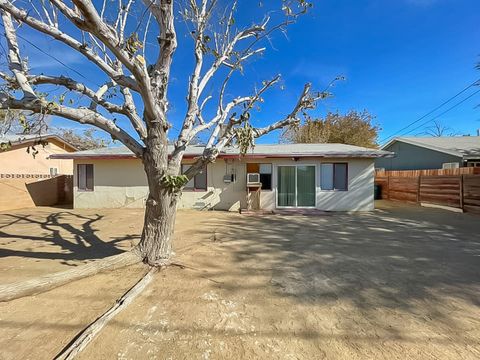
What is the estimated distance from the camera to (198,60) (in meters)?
5.63

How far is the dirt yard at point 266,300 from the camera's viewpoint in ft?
8.11

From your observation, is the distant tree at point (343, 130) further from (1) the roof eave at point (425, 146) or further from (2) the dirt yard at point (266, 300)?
(2) the dirt yard at point (266, 300)

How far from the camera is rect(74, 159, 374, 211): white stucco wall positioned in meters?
11.1

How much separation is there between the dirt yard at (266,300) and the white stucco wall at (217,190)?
438cm

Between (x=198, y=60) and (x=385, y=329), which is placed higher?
(x=198, y=60)

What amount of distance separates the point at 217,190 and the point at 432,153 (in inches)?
553

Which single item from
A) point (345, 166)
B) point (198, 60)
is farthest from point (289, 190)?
point (198, 60)

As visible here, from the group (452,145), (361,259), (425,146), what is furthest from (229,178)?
(452,145)

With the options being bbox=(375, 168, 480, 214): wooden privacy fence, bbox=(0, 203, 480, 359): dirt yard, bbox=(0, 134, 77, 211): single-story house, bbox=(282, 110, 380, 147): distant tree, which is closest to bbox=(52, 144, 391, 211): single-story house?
bbox=(0, 134, 77, 211): single-story house

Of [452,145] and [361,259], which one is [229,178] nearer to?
[361,259]

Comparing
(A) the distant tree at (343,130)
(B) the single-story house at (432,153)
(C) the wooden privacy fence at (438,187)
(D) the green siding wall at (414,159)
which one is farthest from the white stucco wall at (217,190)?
(A) the distant tree at (343,130)

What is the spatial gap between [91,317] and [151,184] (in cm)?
213

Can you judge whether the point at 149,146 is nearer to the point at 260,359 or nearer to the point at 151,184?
the point at 151,184

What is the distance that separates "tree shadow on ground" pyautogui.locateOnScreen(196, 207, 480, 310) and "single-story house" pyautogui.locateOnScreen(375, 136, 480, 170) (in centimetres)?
745
